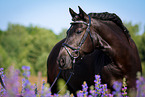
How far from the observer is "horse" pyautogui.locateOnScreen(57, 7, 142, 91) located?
3.98m

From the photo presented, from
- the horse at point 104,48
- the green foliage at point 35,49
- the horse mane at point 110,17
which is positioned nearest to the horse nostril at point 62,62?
the horse at point 104,48

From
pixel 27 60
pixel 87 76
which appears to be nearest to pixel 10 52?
pixel 27 60

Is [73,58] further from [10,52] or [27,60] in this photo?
[10,52]

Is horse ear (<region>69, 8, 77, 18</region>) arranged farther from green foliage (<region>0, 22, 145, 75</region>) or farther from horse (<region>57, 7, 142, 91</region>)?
green foliage (<region>0, 22, 145, 75</region>)

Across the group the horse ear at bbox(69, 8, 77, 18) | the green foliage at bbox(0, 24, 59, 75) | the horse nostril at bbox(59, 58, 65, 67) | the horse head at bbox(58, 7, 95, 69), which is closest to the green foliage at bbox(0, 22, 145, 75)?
the green foliage at bbox(0, 24, 59, 75)

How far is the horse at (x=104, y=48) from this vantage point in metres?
3.98

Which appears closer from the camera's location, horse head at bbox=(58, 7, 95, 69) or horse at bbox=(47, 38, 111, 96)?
horse head at bbox=(58, 7, 95, 69)

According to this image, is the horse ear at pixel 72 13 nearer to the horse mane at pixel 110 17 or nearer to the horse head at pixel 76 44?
the horse head at pixel 76 44

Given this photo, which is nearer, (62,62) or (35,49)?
(62,62)

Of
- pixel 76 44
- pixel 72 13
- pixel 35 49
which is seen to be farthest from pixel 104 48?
pixel 35 49

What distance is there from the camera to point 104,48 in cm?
405

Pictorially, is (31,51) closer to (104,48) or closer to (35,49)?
(35,49)

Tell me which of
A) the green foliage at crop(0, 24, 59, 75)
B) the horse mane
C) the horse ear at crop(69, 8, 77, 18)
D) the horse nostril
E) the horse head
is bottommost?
the green foliage at crop(0, 24, 59, 75)

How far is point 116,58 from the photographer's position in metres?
3.99
